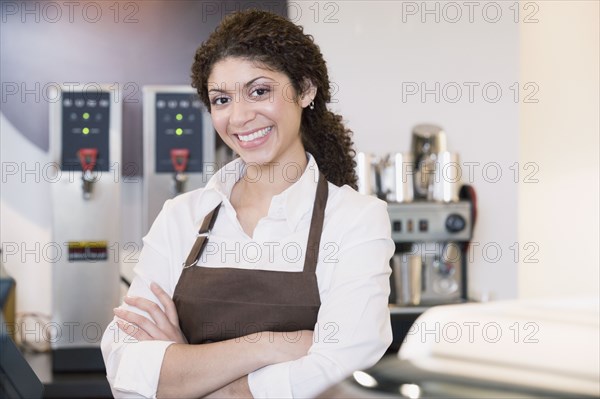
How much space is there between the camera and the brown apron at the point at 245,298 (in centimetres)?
172

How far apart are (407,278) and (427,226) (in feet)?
0.86

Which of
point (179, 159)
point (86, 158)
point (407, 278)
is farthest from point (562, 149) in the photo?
point (86, 158)

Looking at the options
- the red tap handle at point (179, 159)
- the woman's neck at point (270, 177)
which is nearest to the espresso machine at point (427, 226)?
the red tap handle at point (179, 159)

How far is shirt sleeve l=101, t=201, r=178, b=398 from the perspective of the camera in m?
1.66

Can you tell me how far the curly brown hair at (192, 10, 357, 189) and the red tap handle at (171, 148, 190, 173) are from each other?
217 centimetres

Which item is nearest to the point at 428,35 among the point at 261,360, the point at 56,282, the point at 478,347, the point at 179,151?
the point at 179,151

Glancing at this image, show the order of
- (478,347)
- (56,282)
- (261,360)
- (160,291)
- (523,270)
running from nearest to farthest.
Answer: (478,347) < (261,360) < (160,291) < (56,282) < (523,270)

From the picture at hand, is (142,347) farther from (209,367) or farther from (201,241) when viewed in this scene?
(201,241)

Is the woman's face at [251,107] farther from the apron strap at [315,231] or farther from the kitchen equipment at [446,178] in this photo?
the kitchen equipment at [446,178]

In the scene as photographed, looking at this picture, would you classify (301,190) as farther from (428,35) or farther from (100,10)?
(100,10)

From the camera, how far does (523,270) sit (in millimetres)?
4809

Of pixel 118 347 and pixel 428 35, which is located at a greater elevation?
pixel 428 35

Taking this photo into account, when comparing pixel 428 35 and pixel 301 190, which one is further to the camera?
pixel 428 35

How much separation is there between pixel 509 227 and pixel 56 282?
2.34m
